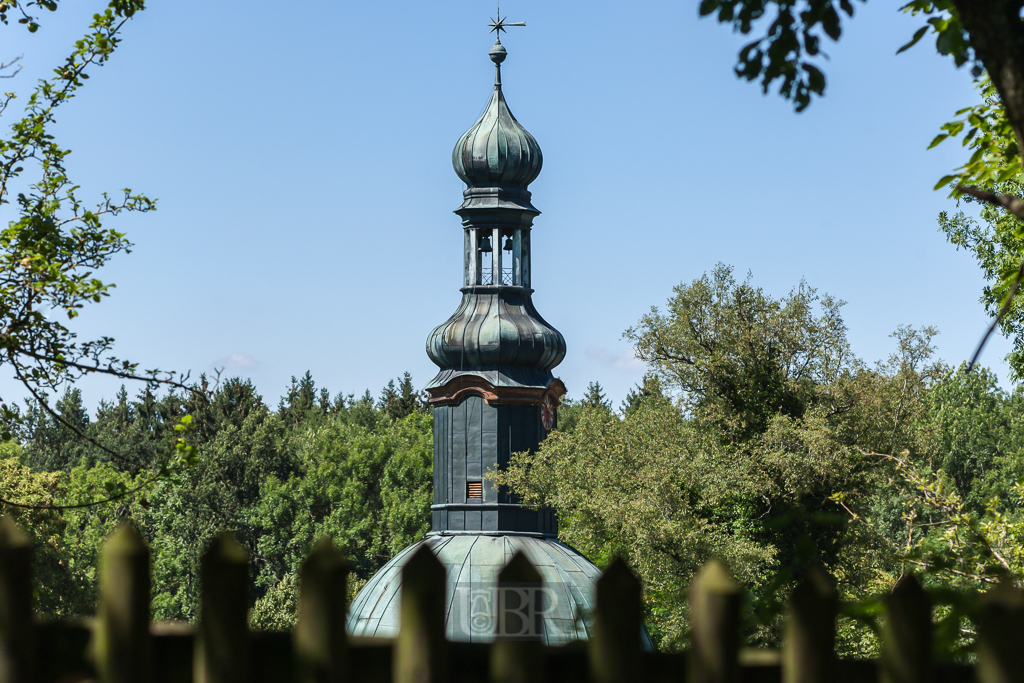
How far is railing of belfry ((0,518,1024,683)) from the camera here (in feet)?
10.1

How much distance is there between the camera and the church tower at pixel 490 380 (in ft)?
116

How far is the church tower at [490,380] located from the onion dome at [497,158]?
1.2 inches

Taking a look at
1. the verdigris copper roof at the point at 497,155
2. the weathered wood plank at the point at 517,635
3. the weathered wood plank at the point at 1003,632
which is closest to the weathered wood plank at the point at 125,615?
the weathered wood plank at the point at 517,635

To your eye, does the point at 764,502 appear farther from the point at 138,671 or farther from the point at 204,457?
Result: the point at 204,457

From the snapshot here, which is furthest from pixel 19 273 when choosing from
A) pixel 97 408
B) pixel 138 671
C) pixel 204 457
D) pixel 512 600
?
pixel 97 408

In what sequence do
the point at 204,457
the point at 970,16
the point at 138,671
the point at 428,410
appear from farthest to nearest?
1. the point at 428,410
2. the point at 204,457
3. the point at 970,16
4. the point at 138,671

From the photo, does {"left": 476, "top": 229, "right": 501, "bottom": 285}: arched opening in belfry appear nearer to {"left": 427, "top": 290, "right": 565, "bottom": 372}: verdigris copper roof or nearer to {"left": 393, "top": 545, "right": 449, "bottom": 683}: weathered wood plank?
{"left": 427, "top": 290, "right": 565, "bottom": 372}: verdigris copper roof

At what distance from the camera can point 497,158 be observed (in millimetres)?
37719

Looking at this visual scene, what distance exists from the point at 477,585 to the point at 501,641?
100 feet

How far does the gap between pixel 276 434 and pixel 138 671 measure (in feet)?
210

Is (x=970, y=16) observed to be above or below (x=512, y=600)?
above

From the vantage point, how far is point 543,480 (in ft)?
114

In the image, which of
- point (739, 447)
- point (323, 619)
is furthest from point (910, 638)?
point (739, 447)

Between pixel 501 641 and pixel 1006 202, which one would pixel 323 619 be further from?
pixel 1006 202
